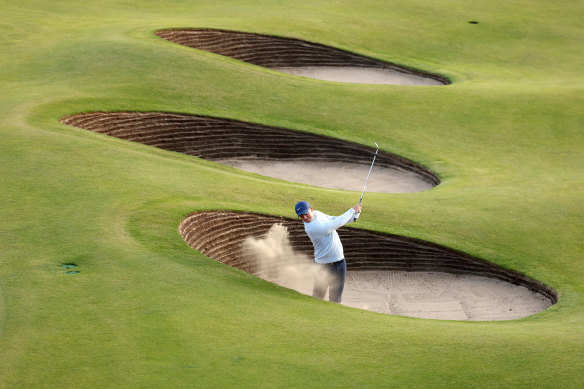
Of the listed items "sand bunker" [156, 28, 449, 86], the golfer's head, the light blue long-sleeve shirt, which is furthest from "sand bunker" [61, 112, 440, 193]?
the golfer's head

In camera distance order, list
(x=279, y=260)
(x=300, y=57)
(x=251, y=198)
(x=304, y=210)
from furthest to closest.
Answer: (x=300, y=57), (x=251, y=198), (x=279, y=260), (x=304, y=210)

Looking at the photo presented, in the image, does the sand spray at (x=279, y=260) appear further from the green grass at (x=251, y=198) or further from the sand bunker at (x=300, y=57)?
the sand bunker at (x=300, y=57)

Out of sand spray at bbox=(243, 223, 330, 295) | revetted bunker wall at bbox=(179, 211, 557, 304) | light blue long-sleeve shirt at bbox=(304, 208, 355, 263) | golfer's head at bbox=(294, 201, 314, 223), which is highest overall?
golfer's head at bbox=(294, 201, 314, 223)

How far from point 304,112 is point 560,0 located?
29335mm

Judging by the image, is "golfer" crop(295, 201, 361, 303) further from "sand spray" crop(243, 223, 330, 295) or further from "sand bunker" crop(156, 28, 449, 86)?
"sand bunker" crop(156, 28, 449, 86)

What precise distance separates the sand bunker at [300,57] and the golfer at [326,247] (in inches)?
908

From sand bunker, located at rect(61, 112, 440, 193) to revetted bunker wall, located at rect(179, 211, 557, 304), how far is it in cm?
644

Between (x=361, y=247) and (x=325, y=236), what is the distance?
12.7ft

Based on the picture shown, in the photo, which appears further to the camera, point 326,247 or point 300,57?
point 300,57

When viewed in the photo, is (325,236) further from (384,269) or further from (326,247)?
(384,269)

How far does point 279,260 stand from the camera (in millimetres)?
19188

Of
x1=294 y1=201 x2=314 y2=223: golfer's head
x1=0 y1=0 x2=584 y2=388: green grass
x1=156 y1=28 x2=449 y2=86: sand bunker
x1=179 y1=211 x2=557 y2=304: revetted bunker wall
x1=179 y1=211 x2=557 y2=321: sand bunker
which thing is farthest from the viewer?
x1=156 y1=28 x2=449 y2=86: sand bunker

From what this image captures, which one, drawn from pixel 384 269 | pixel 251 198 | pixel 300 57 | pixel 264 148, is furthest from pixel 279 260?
pixel 300 57

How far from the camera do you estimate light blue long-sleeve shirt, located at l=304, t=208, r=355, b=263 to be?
1555 centimetres
